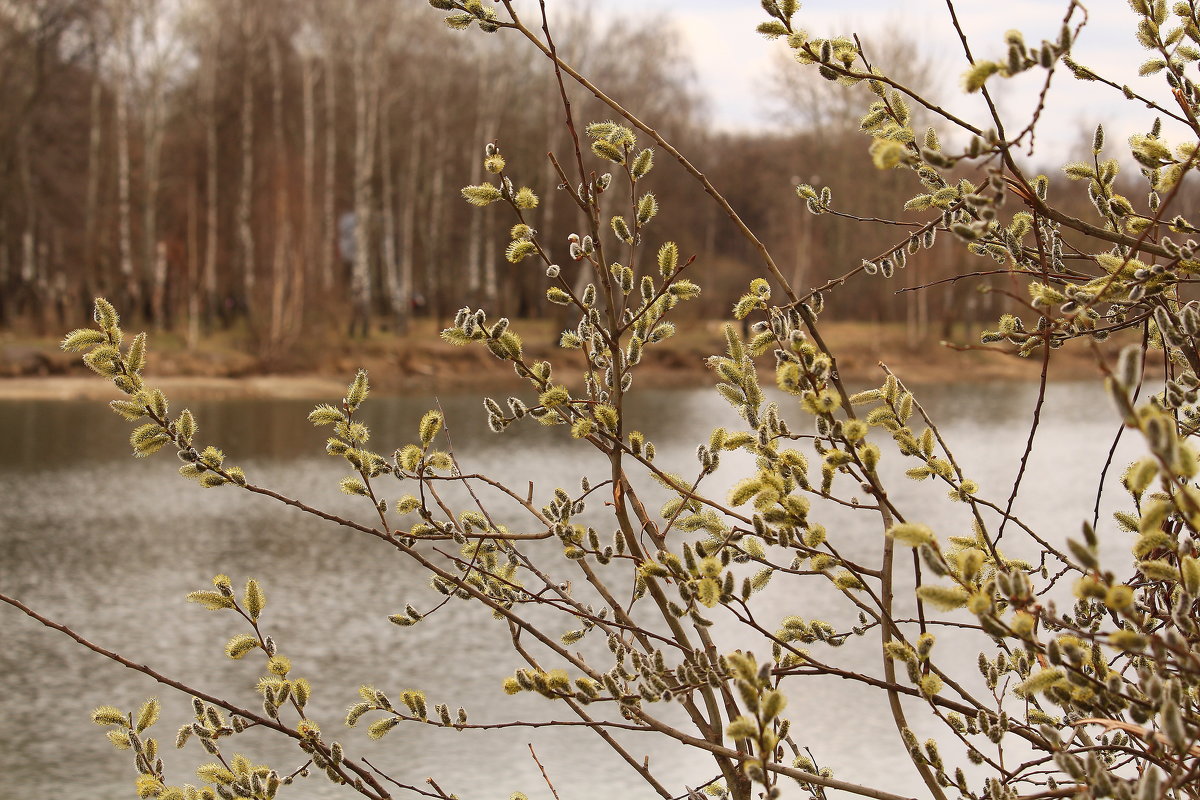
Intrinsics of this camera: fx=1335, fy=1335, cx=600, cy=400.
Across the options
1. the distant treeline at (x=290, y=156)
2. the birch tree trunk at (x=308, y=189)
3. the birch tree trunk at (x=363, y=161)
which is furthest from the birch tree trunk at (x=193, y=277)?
the birch tree trunk at (x=363, y=161)

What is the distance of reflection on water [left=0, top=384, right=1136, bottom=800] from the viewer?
274 inches

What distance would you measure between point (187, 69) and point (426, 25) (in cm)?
777

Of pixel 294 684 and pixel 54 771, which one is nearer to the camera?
pixel 294 684

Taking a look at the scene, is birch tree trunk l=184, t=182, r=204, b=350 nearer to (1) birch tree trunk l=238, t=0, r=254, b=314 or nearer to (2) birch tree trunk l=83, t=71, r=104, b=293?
(1) birch tree trunk l=238, t=0, r=254, b=314

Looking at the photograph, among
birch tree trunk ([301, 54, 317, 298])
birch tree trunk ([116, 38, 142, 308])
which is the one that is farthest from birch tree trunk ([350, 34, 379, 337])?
birch tree trunk ([116, 38, 142, 308])

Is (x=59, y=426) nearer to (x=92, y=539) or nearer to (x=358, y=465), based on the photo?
(x=92, y=539)

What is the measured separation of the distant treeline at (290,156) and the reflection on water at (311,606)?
9378mm

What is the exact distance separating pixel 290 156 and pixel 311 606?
22087 millimetres

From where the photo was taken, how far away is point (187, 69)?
3419 centimetres

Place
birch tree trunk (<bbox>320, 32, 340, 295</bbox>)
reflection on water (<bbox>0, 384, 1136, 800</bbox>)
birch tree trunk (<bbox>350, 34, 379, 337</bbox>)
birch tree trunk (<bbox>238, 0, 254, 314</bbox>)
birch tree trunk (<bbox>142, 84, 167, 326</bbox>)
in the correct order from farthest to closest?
birch tree trunk (<bbox>350, 34, 379, 337</bbox>), birch tree trunk (<bbox>320, 32, 340, 295</bbox>), birch tree trunk (<bbox>238, 0, 254, 314</bbox>), birch tree trunk (<bbox>142, 84, 167, 326</bbox>), reflection on water (<bbox>0, 384, 1136, 800</bbox>)

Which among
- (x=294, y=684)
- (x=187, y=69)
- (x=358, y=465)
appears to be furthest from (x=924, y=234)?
(x=187, y=69)

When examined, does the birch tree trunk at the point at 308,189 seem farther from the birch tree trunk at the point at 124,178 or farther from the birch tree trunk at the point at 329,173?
the birch tree trunk at the point at 124,178

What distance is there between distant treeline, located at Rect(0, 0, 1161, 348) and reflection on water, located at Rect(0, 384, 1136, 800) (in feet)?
30.8

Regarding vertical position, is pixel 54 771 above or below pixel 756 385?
below
